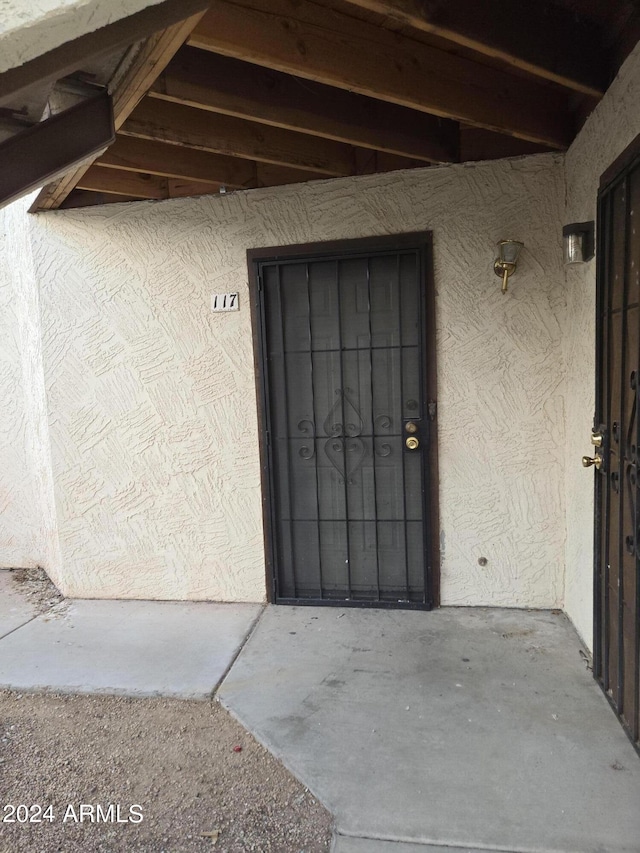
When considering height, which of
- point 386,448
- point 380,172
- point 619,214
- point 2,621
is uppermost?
point 380,172

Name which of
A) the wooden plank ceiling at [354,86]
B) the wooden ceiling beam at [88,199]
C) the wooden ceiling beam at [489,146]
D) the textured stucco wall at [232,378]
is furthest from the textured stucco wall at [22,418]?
the wooden ceiling beam at [489,146]

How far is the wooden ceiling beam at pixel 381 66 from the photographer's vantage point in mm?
2061

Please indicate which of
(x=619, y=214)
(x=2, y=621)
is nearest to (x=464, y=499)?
(x=619, y=214)

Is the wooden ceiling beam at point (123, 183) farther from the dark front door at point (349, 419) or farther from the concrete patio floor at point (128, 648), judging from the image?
the concrete patio floor at point (128, 648)

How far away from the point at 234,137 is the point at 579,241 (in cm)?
187

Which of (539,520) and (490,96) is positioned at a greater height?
(490,96)

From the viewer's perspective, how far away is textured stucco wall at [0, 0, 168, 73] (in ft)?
3.85

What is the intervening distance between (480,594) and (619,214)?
228 cm

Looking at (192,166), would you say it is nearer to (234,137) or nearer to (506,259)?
(234,137)

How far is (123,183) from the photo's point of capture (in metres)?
3.44

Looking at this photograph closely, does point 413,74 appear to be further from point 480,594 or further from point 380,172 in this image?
point 480,594

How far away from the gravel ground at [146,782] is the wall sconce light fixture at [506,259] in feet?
8.92

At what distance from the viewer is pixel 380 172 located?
3340 mm

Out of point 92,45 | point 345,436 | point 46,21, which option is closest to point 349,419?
point 345,436
